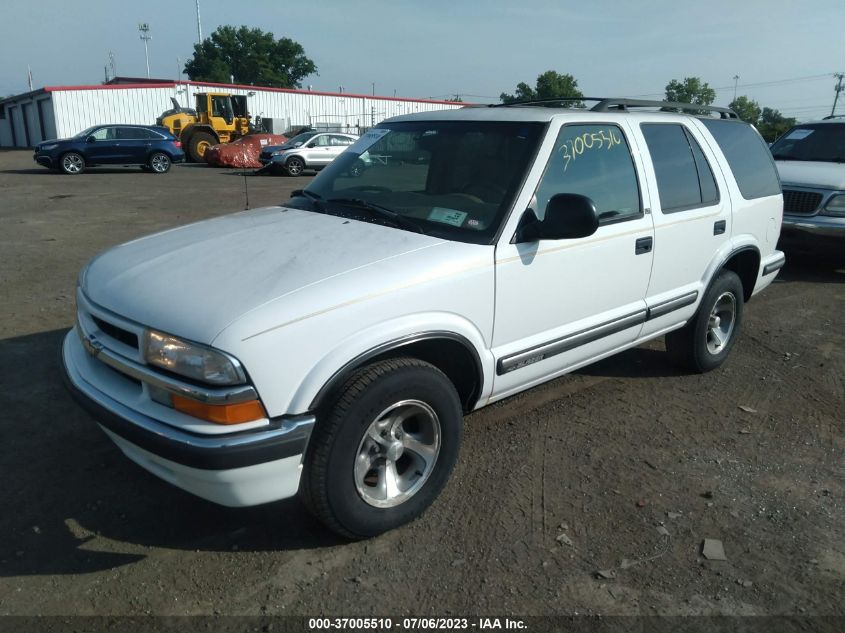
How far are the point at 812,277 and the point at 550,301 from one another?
6158 millimetres

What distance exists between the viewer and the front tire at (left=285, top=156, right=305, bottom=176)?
2284 cm

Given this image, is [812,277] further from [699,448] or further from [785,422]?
[699,448]

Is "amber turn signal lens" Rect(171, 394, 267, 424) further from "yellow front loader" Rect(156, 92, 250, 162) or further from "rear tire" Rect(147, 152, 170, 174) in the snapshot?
"yellow front loader" Rect(156, 92, 250, 162)

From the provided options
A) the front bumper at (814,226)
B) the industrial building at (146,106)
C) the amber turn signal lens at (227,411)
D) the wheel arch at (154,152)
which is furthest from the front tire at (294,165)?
the amber turn signal lens at (227,411)

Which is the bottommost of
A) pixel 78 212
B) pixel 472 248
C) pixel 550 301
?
pixel 78 212

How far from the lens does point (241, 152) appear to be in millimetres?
26969

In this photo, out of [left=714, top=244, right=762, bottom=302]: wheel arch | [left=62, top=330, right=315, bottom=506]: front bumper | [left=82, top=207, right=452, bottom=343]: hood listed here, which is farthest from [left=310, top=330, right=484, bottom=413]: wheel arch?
[left=714, top=244, right=762, bottom=302]: wheel arch

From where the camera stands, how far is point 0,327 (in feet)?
17.9

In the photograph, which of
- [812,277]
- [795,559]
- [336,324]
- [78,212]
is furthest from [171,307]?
[78,212]

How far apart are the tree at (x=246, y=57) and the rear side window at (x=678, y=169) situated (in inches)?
3539

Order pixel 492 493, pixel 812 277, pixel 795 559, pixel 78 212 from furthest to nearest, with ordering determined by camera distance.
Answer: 1. pixel 78 212
2. pixel 812 277
3. pixel 492 493
4. pixel 795 559

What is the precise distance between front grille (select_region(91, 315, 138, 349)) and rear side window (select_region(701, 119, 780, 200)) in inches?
156

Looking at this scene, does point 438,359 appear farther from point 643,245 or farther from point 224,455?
point 643,245

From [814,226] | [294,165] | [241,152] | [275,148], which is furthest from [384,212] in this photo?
[241,152]
